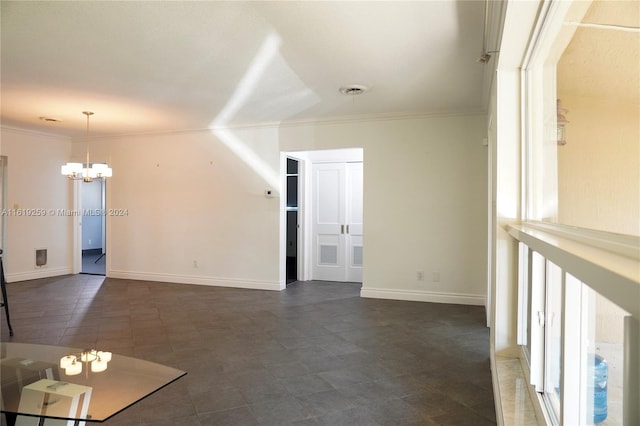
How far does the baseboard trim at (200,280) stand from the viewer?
20.0 feet

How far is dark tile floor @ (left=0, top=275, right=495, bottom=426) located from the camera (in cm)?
246

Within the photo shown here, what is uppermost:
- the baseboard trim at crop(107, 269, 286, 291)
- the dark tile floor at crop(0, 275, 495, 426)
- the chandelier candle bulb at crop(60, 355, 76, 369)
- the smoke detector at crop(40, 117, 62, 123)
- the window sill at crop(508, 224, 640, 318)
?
the smoke detector at crop(40, 117, 62, 123)

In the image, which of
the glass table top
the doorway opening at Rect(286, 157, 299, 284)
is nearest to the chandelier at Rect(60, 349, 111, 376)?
the glass table top

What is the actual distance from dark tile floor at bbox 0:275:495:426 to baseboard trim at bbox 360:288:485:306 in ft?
0.58

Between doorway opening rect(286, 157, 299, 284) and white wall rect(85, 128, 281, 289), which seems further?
doorway opening rect(286, 157, 299, 284)

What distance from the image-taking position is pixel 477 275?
5059 millimetres

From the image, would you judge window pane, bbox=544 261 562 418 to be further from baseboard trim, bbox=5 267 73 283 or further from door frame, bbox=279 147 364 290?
baseboard trim, bbox=5 267 73 283

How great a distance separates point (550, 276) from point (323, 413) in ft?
5.09

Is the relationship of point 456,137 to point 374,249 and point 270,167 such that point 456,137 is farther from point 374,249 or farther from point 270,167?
point 270,167

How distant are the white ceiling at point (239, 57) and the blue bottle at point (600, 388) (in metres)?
2.20

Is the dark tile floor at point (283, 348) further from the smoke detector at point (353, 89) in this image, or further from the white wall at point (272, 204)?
the smoke detector at point (353, 89)

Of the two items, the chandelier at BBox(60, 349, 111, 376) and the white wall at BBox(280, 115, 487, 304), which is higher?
the white wall at BBox(280, 115, 487, 304)

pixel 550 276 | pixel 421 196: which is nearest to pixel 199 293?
pixel 421 196

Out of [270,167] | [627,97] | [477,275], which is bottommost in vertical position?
[477,275]
